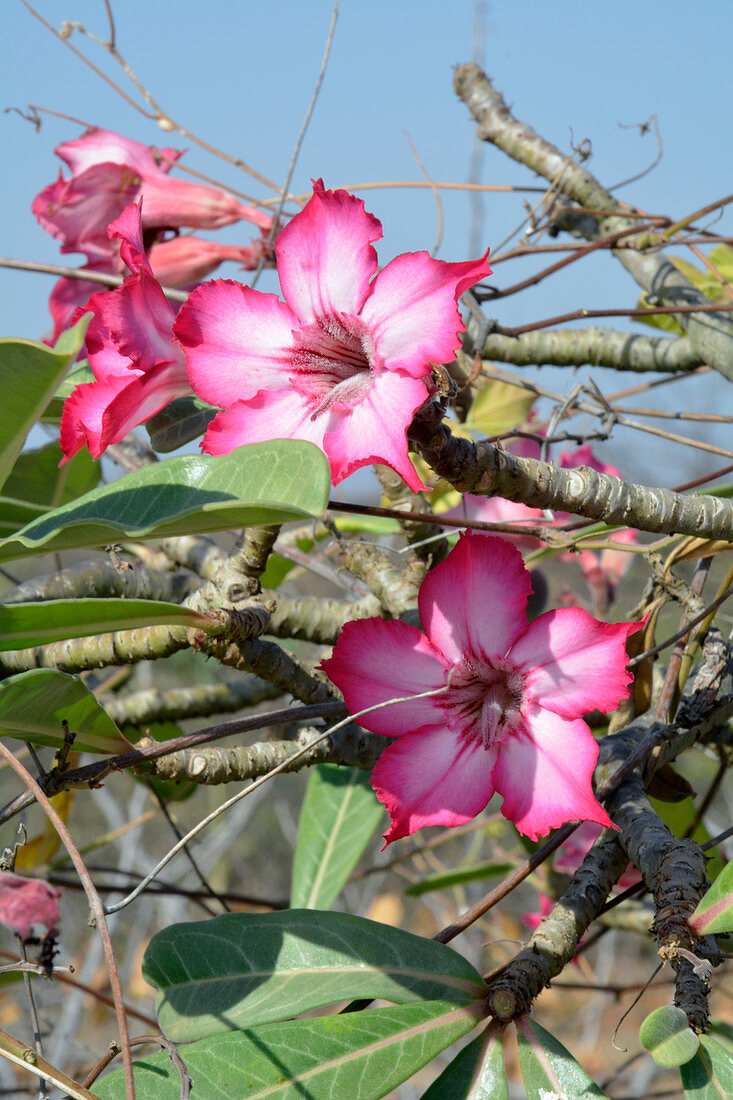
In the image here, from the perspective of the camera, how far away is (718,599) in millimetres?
610

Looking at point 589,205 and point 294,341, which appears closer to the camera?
point 294,341

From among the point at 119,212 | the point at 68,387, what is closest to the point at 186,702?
the point at 68,387

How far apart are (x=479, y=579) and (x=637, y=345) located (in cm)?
72

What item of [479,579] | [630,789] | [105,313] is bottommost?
[630,789]

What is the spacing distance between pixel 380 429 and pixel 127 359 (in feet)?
0.61

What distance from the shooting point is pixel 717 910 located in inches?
17.9

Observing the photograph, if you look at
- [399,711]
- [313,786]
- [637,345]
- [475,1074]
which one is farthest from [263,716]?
[637,345]

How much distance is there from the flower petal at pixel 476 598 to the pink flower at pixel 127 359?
194 millimetres

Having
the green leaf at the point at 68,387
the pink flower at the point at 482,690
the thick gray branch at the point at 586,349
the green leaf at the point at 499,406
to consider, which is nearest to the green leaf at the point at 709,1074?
the pink flower at the point at 482,690

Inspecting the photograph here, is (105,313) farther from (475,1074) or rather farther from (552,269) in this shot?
(552,269)

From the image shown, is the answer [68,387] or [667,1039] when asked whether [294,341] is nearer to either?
[68,387]

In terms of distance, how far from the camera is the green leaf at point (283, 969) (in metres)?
0.52

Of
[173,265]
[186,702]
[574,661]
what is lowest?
[574,661]

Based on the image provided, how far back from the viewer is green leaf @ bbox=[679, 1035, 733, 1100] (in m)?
0.44
